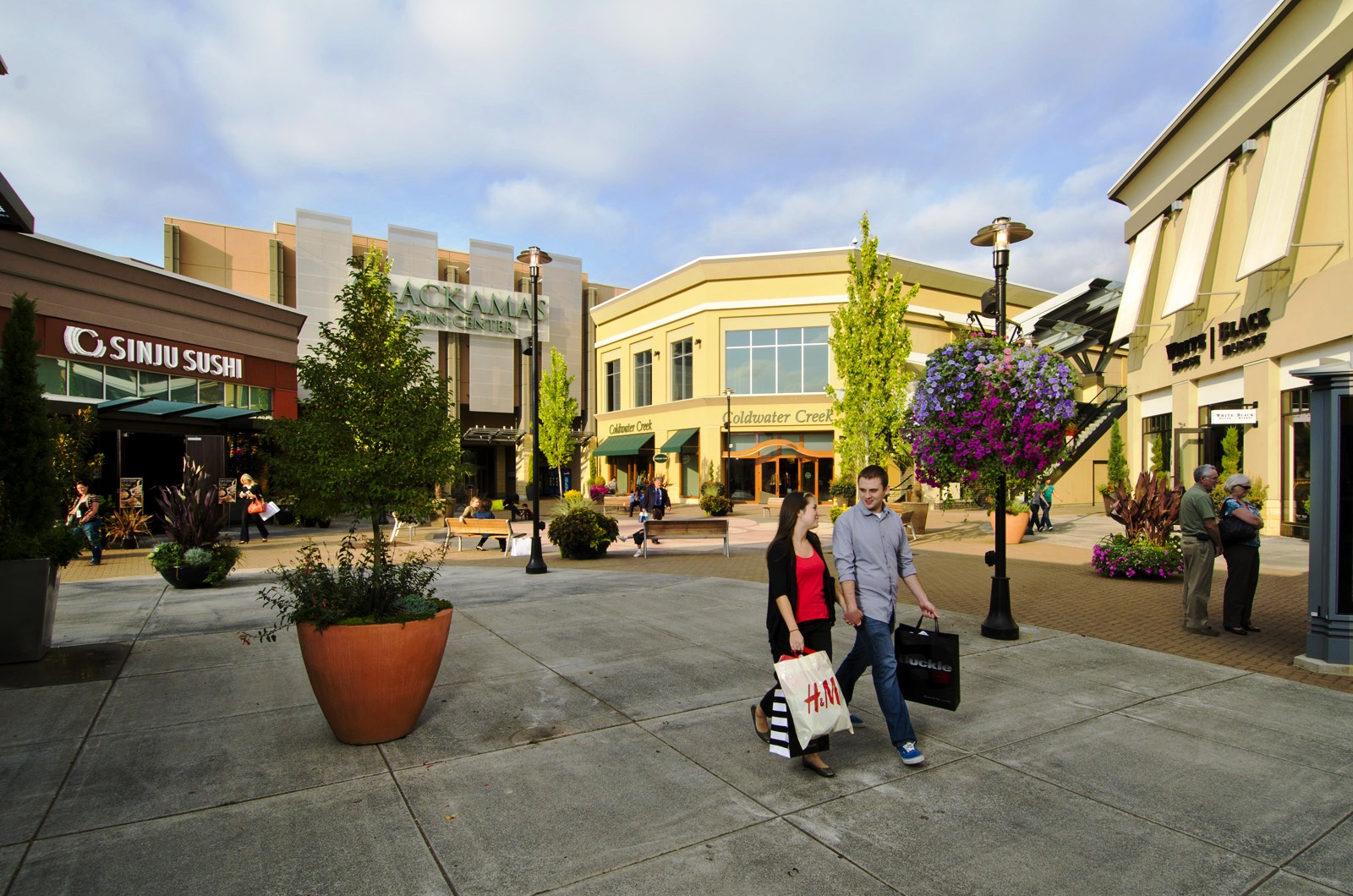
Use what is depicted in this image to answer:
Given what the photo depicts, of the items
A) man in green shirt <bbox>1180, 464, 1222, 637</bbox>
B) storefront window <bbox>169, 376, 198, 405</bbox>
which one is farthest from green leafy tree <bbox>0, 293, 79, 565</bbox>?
storefront window <bbox>169, 376, 198, 405</bbox>

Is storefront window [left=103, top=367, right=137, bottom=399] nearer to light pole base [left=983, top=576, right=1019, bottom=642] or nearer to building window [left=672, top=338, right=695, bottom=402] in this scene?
building window [left=672, top=338, right=695, bottom=402]

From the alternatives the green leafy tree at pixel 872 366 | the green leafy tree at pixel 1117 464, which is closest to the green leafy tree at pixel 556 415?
the green leafy tree at pixel 872 366

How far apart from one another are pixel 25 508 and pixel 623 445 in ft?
118

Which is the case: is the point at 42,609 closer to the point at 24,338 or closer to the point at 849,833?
the point at 24,338

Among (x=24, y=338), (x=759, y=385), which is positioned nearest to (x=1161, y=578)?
(x=24, y=338)

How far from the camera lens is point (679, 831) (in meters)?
3.70

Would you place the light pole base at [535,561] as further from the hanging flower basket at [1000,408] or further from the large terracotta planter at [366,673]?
the large terracotta planter at [366,673]

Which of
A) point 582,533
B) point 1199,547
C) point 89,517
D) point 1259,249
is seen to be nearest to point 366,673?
point 1199,547

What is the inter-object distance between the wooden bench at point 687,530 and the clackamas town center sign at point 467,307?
97.6 feet

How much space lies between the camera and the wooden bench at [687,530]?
15234mm

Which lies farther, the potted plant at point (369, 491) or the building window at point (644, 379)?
the building window at point (644, 379)

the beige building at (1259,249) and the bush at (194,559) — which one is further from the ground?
the beige building at (1259,249)

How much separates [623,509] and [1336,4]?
86.3 ft

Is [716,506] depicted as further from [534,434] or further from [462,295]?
[462,295]
